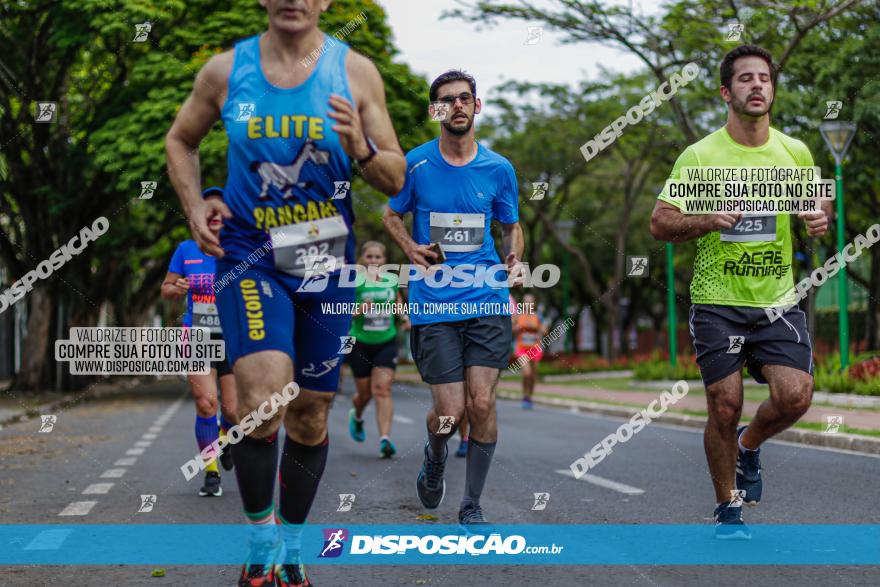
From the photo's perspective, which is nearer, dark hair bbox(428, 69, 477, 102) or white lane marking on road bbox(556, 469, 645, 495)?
dark hair bbox(428, 69, 477, 102)

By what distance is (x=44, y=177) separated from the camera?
26.1 metres

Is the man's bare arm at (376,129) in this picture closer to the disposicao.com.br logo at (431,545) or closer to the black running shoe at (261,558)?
the black running shoe at (261,558)

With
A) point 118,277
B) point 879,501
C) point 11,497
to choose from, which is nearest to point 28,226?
point 118,277

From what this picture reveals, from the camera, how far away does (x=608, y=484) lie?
8.65 metres

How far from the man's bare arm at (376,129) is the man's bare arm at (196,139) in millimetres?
465

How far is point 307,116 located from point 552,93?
2986cm

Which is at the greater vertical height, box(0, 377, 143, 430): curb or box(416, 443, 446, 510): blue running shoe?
box(416, 443, 446, 510): blue running shoe

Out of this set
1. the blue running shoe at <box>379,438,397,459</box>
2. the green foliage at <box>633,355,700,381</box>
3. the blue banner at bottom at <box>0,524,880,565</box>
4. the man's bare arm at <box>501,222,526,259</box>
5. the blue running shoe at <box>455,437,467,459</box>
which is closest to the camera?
the blue banner at bottom at <box>0,524,880,565</box>

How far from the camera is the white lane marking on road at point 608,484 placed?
8.21 metres

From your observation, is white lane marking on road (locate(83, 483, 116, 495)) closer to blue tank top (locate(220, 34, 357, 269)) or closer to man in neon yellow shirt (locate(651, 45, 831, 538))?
man in neon yellow shirt (locate(651, 45, 831, 538))

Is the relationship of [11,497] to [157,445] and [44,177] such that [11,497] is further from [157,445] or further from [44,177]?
[44,177]

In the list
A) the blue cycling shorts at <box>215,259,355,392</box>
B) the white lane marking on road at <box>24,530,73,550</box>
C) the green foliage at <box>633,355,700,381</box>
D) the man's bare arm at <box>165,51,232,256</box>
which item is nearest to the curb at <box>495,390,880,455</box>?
the green foliage at <box>633,355,700,381</box>

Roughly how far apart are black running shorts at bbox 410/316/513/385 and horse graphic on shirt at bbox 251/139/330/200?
2.34m

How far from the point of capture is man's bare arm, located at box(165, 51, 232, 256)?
4262 millimetres
